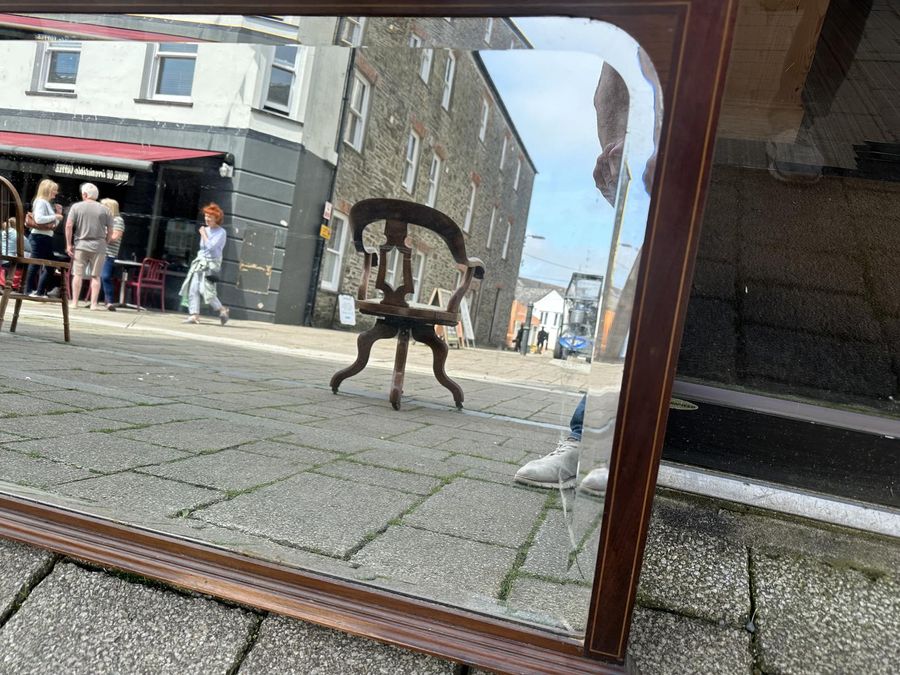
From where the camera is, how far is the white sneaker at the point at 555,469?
920 mm

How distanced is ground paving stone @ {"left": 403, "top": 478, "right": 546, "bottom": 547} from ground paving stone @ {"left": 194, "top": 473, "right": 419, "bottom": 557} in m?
0.04

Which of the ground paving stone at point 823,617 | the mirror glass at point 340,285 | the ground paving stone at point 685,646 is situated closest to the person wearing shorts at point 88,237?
the mirror glass at point 340,285

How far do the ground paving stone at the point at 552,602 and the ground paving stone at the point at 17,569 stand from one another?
771 millimetres

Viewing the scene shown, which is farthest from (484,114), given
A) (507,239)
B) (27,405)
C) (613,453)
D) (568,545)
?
(27,405)

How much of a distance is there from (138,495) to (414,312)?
58 cm

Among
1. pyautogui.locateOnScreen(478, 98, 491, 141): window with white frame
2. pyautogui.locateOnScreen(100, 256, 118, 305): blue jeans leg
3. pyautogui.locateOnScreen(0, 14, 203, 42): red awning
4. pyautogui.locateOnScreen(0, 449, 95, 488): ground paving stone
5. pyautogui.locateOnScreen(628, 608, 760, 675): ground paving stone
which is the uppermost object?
pyautogui.locateOnScreen(0, 14, 203, 42): red awning

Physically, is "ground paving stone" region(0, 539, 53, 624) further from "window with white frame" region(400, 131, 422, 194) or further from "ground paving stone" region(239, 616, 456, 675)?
"window with white frame" region(400, 131, 422, 194)

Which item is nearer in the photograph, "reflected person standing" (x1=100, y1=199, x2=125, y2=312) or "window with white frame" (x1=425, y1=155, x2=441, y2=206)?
"window with white frame" (x1=425, y1=155, x2=441, y2=206)

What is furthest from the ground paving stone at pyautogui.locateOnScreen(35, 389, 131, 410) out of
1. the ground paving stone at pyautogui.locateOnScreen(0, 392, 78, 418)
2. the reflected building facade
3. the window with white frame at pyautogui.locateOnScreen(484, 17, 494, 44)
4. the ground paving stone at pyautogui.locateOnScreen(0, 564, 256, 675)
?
the window with white frame at pyautogui.locateOnScreen(484, 17, 494, 44)

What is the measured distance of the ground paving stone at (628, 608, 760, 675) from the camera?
0.88 meters

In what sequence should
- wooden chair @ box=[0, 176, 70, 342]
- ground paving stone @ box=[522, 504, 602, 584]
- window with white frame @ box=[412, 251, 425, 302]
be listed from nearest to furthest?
1. ground paving stone @ box=[522, 504, 602, 584]
2. window with white frame @ box=[412, 251, 425, 302]
3. wooden chair @ box=[0, 176, 70, 342]

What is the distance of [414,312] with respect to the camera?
104cm

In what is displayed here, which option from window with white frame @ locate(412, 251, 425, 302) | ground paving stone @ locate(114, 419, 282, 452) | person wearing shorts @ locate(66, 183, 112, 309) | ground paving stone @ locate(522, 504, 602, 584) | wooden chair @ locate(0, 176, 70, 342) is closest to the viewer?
ground paving stone @ locate(522, 504, 602, 584)

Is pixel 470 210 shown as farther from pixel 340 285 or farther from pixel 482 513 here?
pixel 482 513
